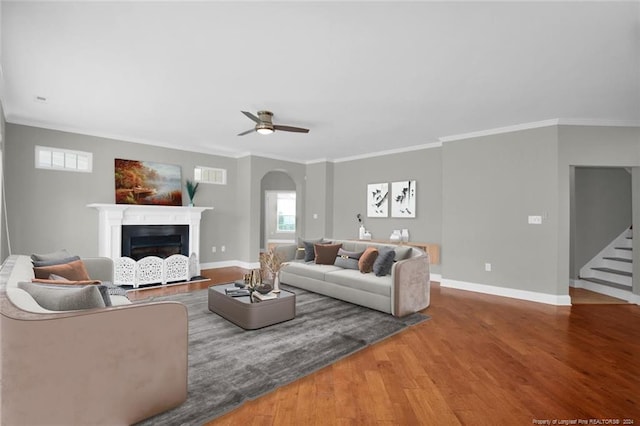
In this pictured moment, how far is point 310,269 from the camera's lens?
514 centimetres

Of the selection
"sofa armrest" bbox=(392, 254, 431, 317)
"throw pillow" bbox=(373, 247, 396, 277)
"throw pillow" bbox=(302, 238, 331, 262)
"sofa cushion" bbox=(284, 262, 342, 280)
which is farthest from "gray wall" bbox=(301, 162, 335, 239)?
"sofa armrest" bbox=(392, 254, 431, 317)

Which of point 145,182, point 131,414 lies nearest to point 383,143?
point 145,182

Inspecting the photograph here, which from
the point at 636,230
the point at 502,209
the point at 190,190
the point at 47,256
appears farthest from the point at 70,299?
the point at 636,230

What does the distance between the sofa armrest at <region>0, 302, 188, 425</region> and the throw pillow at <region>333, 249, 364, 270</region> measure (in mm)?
3221

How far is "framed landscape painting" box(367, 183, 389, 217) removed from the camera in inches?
280

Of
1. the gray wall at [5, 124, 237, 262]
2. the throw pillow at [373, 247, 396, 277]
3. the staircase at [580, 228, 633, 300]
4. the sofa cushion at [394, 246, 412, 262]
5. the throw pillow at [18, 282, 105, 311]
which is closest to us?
the throw pillow at [18, 282, 105, 311]

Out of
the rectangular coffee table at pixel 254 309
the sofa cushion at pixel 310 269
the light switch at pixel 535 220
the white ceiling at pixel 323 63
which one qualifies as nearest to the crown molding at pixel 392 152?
the white ceiling at pixel 323 63

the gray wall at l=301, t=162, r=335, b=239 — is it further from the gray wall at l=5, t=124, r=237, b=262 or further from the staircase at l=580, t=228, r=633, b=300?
the staircase at l=580, t=228, r=633, b=300

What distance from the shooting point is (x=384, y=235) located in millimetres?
7148

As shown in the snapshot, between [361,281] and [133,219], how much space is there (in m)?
4.39

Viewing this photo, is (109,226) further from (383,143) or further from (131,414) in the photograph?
(383,143)

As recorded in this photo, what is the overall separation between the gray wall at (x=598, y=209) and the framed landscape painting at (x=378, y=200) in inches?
139

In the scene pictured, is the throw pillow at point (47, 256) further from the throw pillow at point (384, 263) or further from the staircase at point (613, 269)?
the staircase at point (613, 269)

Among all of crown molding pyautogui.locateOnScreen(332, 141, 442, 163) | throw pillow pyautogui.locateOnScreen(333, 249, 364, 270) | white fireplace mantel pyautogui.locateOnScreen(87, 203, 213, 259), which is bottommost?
throw pillow pyautogui.locateOnScreen(333, 249, 364, 270)
